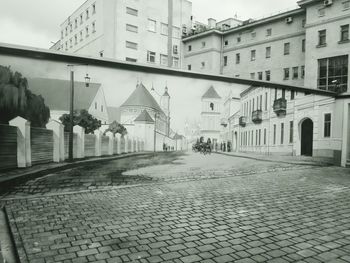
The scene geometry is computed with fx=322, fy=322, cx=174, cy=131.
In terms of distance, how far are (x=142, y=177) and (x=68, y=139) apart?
6.01 feet

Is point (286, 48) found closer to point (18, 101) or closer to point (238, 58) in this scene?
point (238, 58)

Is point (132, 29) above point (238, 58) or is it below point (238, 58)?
above

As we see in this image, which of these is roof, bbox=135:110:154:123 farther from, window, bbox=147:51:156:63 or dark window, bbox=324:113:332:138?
window, bbox=147:51:156:63

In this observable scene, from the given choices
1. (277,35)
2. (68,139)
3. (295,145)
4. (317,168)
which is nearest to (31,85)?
(68,139)

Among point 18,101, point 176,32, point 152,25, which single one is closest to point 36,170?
point 18,101

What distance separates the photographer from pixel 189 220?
16.4ft

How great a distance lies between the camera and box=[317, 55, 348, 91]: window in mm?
32281

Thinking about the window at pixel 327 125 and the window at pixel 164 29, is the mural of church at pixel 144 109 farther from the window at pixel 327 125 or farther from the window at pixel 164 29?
the window at pixel 164 29

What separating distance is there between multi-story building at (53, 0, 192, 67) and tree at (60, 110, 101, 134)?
38266mm

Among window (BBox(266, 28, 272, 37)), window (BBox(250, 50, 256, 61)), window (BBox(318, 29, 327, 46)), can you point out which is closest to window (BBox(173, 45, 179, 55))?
window (BBox(250, 50, 256, 61))

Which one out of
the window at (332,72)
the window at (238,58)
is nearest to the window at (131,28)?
the window at (238,58)

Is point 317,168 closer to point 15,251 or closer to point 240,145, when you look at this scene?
point 240,145

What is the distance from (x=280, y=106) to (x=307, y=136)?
1.75 m

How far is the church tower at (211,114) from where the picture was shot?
7.70 metres
